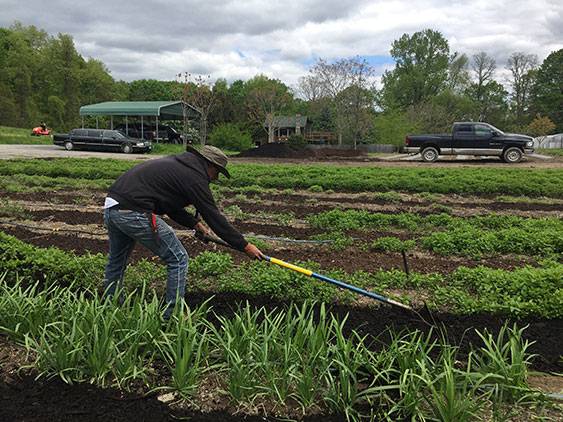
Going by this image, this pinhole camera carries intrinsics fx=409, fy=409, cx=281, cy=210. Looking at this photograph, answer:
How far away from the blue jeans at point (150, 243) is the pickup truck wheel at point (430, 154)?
68.0ft

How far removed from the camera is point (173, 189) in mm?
3451

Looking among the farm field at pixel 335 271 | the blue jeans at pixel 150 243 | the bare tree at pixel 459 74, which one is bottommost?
the farm field at pixel 335 271

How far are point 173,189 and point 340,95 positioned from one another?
3603 centimetres

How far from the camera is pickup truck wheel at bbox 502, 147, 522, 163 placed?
20.9m

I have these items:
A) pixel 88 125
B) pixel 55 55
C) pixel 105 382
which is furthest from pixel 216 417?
pixel 55 55

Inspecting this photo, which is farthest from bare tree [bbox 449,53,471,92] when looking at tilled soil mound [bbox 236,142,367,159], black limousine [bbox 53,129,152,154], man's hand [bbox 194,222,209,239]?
man's hand [bbox 194,222,209,239]

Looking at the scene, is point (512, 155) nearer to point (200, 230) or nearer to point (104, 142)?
point (200, 230)

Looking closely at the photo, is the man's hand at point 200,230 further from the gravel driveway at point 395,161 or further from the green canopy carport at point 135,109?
the green canopy carport at point 135,109

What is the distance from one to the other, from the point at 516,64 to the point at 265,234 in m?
68.1

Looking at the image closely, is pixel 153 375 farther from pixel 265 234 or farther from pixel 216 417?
pixel 265 234

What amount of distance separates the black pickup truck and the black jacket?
20542mm

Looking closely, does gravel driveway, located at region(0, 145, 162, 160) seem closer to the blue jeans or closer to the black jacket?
the blue jeans

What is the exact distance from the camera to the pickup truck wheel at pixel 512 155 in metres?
20.9

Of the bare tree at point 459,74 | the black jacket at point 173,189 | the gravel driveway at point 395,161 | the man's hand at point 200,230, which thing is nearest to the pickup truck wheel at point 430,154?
the gravel driveway at point 395,161
